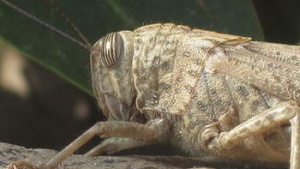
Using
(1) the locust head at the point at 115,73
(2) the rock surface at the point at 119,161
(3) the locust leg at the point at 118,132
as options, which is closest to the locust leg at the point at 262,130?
(2) the rock surface at the point at 119,161

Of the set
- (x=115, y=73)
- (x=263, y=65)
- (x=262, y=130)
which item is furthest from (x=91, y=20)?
(x=262, y=130)

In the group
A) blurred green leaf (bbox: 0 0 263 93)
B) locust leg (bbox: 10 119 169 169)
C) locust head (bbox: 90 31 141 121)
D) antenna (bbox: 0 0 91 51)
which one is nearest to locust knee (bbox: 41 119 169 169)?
locust leg (bbox: 10 119 169 169)

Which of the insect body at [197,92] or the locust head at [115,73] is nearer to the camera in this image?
the insect body at [197,92]

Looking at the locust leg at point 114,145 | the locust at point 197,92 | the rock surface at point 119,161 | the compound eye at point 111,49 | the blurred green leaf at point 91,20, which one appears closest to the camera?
the rock surface at point 119,161

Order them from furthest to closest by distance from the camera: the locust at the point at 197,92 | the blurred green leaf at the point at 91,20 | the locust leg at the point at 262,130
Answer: the blurred green leaf at the point at 91,20 < the locust at the point at 197,92 < the locust leg at the point at 262,130

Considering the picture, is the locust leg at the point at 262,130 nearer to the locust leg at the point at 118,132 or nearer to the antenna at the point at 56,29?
the locust leg at the point at 118,132

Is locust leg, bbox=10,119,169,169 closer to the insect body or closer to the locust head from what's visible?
the insect body
